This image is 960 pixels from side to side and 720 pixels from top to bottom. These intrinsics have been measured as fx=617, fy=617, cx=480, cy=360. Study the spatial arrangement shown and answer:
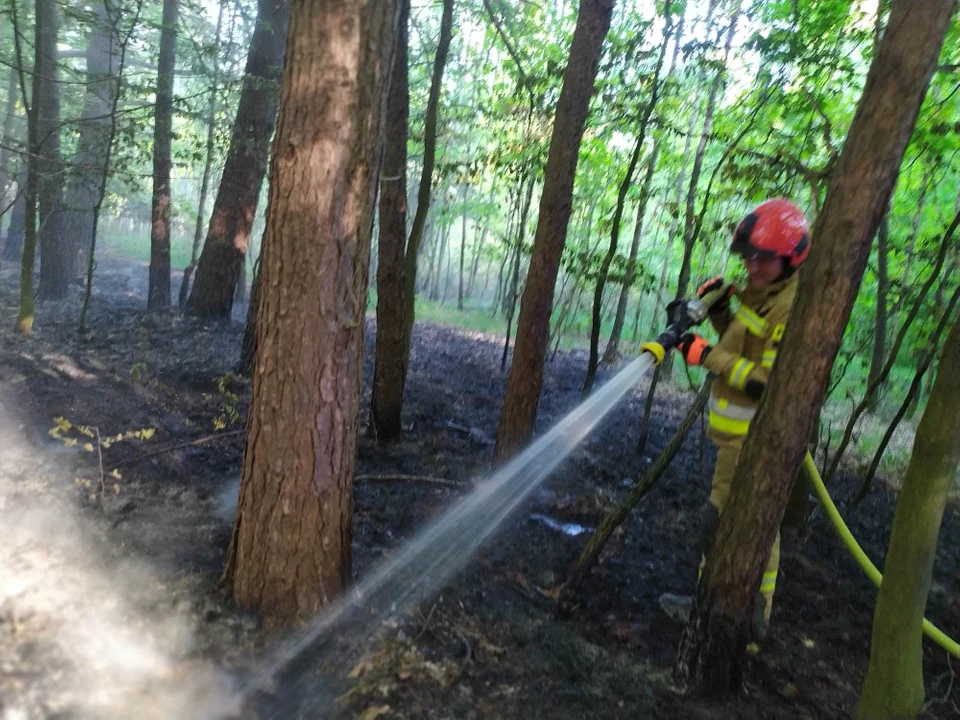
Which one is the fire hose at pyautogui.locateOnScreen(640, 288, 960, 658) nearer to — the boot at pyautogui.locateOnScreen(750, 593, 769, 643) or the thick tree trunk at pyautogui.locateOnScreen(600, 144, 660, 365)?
the boot at pyautogui.locateOnScreen(750, 593, 769, 643)

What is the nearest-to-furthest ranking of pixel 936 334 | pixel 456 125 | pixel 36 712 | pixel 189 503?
pixel 36 712, pixel 189 503, pixel 936 334, pixel 456 125

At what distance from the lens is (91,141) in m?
9.38

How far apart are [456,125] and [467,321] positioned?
27.0ft

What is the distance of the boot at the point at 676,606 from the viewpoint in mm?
3701

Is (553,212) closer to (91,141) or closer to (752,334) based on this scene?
(752,334)

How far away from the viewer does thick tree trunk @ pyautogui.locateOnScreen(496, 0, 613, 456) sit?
4699 mm

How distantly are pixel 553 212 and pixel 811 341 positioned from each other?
2.69 meters

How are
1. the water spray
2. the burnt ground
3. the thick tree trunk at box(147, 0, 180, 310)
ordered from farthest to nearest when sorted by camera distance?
the thick tree trunk at box(147, 0, 180, 310) → the water spray → the burnt ground

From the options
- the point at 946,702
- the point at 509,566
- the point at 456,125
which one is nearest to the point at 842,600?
the point at 946,702

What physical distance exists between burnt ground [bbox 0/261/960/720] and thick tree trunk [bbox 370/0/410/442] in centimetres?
40

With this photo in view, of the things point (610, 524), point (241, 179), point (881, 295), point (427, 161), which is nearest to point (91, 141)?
point (241, 179)

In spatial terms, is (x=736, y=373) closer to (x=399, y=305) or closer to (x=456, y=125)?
(x=399, y=305)

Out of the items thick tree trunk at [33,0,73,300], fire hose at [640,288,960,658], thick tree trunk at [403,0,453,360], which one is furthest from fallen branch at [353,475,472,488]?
thick tree trunk at [33,0,73,300]

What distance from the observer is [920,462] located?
2.59 m
